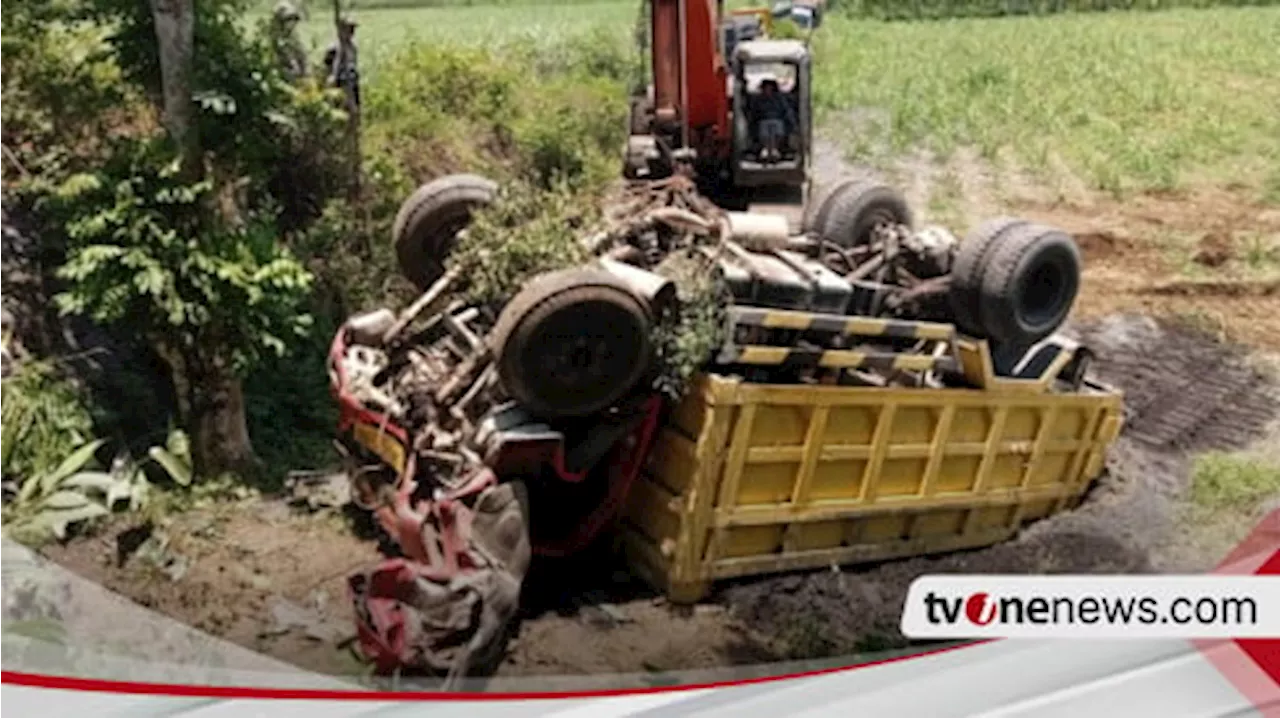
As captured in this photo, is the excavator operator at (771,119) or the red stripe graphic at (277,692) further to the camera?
the excavator operator at (771,119)

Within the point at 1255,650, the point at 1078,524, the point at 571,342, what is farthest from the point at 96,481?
the point at 1255,650

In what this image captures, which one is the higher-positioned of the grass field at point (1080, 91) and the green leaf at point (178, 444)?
the grass field at point (1080, 91)

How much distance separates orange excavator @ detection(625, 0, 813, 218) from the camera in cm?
212

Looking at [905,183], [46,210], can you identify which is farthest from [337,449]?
[905,183]

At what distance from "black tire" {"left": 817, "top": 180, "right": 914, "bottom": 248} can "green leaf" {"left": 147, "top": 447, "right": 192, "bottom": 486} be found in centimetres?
94

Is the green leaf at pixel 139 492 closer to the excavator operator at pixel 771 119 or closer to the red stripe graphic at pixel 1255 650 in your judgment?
the excavator operator at pixel 771 119

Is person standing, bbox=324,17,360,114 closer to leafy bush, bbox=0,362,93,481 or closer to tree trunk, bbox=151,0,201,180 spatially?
tree trunk, bbox=151,0,201,180

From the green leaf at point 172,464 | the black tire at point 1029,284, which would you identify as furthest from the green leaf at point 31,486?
the black tire at point 1029,284

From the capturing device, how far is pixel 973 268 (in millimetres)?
2064

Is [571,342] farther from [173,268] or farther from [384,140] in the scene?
[173,268]

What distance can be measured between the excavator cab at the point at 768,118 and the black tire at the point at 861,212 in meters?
0.12

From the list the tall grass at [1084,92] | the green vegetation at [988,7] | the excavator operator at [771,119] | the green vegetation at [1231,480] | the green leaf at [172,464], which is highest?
the green vegetation at [988,7]

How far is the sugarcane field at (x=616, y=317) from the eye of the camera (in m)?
1.53

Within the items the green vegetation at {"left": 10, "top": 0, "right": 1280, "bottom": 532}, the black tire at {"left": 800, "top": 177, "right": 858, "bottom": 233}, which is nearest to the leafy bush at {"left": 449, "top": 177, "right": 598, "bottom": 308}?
the green vegetation at {"left": 10, "top": 0, "right": 1280, "bottom": 532}
